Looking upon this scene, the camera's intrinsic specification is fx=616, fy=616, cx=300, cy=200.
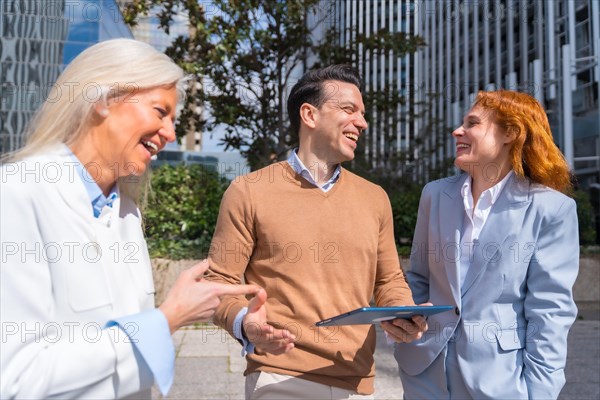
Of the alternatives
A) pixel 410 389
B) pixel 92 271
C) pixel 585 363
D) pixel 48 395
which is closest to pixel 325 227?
pixel 410 389

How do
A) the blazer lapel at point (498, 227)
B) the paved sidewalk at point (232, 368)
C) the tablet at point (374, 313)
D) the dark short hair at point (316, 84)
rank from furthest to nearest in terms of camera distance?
the paved sidewalk at point (232, 368) → the dark short hair at point (316, 84) → the blazer lapel at point (498, 227) → the tablet at point (374, 313)

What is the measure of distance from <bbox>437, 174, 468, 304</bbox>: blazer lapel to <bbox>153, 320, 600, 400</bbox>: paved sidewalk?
2.39 metres

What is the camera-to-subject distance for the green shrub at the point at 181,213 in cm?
850

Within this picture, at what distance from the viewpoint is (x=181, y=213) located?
870 centimetres

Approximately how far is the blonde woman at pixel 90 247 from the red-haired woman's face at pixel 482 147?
1328mm

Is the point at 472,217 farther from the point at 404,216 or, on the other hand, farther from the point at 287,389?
the point at 404,216

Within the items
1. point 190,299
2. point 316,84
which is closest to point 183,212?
point 316,84

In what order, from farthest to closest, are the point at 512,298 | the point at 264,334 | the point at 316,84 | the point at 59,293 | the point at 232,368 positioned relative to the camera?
the point at 232,368 < the point at 316,84 < the point at 512,298 < the point at 264,334 < the point at 59,293

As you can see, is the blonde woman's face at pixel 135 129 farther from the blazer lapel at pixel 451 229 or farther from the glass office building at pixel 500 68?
the glass office building at pixel 500 68

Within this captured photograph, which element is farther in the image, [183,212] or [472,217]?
[183,212]

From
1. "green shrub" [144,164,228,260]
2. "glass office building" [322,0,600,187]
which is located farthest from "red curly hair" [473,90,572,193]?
"green shrub" [144,164,228,260]

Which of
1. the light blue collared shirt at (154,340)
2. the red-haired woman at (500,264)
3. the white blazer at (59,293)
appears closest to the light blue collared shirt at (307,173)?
the red-haired woman at (500,264)

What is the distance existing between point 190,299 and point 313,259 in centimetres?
91

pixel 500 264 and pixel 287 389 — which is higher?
pixel 500 264
